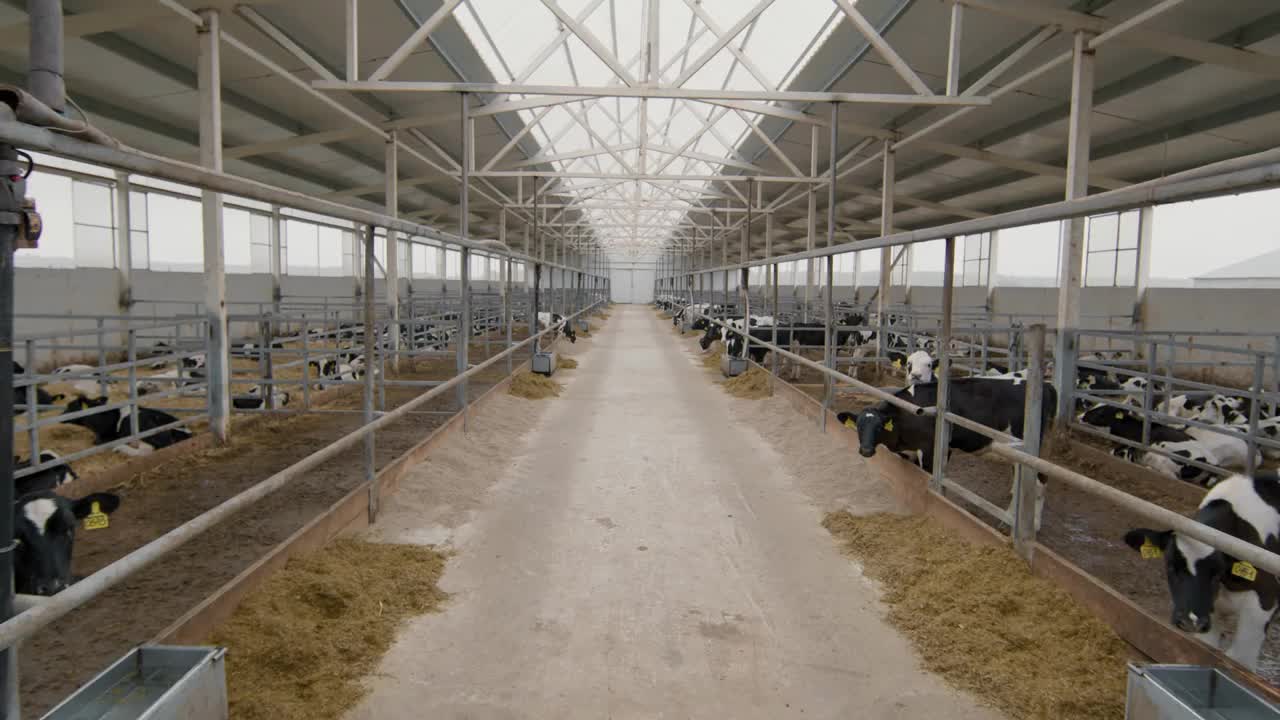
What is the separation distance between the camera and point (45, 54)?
6.56 feet

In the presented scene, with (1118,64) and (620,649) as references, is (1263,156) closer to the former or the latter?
(620,649)

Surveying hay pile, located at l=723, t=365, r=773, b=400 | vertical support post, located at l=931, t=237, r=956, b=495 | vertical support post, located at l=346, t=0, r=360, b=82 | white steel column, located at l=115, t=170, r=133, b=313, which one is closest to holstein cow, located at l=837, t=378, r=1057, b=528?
vertical support post, located at l=931, t=237, r=956, b=495

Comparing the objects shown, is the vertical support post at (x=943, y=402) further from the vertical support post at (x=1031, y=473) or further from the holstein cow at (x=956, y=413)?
the vertical support post at (x=1031, y=473)

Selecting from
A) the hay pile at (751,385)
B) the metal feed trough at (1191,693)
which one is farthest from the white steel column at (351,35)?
the metal feed trough at (1191,693)

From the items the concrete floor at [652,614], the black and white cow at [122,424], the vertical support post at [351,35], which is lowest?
the concrete floor at [652,614]

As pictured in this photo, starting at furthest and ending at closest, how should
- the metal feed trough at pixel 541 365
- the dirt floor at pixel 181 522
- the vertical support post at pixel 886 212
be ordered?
1. the metal feed trough at pixel 541 365
2. the vertical support post at pixel 886 212
3. the dirt floor at pixel 181 522

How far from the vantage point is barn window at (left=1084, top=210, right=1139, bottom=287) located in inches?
671

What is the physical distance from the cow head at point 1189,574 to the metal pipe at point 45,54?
4.43 metres

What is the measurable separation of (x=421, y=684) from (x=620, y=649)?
933mm

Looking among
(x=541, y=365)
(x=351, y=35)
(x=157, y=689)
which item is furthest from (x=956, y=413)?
(x=541, y=365)

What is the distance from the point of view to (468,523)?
555 centimetres

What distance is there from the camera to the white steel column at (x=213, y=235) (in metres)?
7.34

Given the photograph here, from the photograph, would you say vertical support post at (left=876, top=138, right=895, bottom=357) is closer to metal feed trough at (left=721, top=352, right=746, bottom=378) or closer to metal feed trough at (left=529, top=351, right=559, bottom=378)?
metal feed trough at (left=721, top=352, right=746, bottom=378)

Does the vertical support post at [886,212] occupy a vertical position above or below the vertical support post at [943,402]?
above
